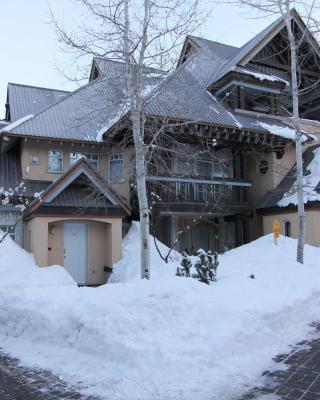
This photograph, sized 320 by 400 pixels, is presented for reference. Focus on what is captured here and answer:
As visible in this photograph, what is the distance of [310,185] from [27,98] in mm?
14362

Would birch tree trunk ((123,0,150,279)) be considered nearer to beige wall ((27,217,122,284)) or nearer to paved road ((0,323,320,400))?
paved road ((0,323,320,400))

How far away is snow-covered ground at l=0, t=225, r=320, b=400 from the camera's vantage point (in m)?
5.69

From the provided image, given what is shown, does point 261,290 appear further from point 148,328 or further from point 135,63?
point 135,63

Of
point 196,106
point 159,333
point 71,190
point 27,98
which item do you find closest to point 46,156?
point 71,190

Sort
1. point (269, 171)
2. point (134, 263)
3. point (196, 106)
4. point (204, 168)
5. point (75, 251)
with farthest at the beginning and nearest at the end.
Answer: point (269, 171), point (204, 168), point (196, 106), point (75, 251), point (134, 263)

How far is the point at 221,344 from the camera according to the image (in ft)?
21.2

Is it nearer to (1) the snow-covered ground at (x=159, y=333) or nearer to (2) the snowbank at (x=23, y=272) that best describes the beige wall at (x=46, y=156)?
(2) the snowbank at (x=23, y=272)

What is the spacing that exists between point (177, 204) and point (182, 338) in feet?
40.3

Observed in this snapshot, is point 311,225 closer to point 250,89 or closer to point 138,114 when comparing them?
point 250,89

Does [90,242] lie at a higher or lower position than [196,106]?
lower

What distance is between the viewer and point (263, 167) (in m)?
21.5

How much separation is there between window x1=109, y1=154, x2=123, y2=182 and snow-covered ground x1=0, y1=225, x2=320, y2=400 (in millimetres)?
9808

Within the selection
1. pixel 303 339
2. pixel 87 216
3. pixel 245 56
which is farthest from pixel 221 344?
pixel 245 56

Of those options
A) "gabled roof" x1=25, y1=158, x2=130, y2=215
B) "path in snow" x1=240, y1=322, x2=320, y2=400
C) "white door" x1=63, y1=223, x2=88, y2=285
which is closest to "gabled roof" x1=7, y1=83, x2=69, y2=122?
"gabled roof" x1=25, y1=158, x2=130, y2=215
